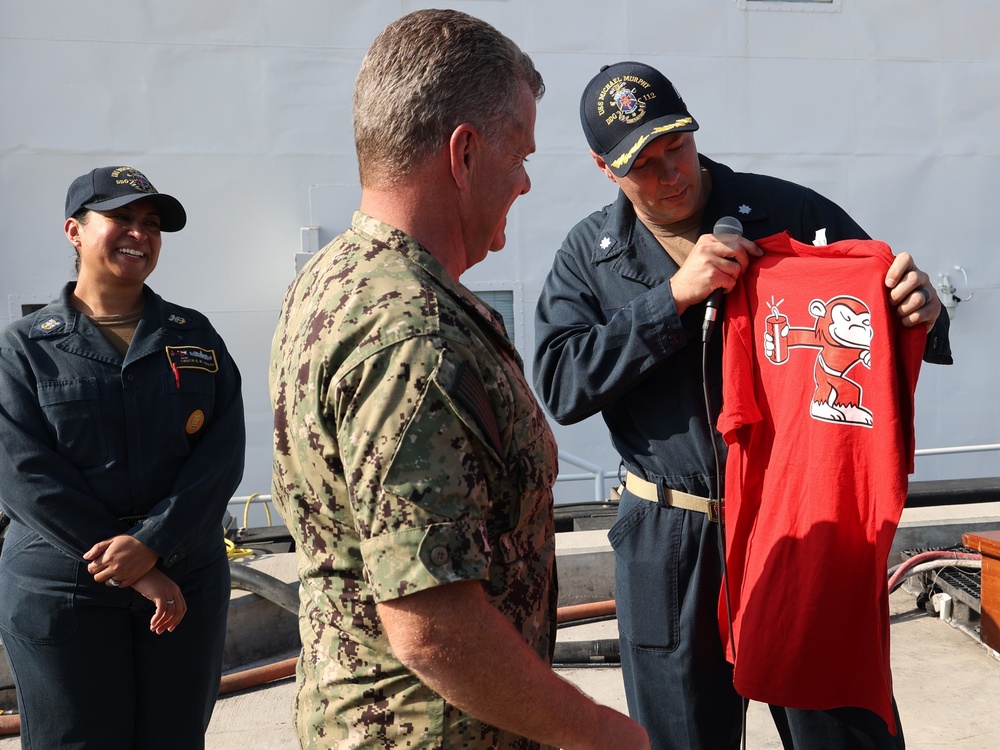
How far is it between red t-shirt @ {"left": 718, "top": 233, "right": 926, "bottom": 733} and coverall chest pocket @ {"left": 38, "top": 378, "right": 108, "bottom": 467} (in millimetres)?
1766

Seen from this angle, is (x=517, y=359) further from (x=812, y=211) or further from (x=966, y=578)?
(x=966, y=578)

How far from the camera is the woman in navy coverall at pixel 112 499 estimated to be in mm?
2451

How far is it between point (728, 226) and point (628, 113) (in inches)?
15.3

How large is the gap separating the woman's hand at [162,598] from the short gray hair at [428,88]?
1723mm

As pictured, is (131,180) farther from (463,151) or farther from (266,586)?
(266,586)

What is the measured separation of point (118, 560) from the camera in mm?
2441

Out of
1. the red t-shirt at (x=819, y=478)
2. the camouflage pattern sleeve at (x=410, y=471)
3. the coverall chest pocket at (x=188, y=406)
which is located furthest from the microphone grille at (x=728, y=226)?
the coverall chest pocket at (x=188, y=406)

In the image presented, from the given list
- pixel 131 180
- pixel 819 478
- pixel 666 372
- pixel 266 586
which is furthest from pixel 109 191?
pixel 266 586

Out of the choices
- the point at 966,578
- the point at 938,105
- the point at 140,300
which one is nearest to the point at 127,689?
the point at 140,300

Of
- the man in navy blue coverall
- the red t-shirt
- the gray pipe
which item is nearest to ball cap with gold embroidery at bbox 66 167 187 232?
the man in navy blue coverall

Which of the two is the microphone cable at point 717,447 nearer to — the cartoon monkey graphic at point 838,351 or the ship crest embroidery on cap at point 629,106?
the cartoon monkey graphic at point 838,351

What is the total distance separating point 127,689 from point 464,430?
1923 mm

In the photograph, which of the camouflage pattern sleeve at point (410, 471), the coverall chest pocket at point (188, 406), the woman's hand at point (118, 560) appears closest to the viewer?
the camouflage pattern sleeve at point (410, 471)

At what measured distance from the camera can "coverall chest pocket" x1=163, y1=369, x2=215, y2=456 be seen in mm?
2672
